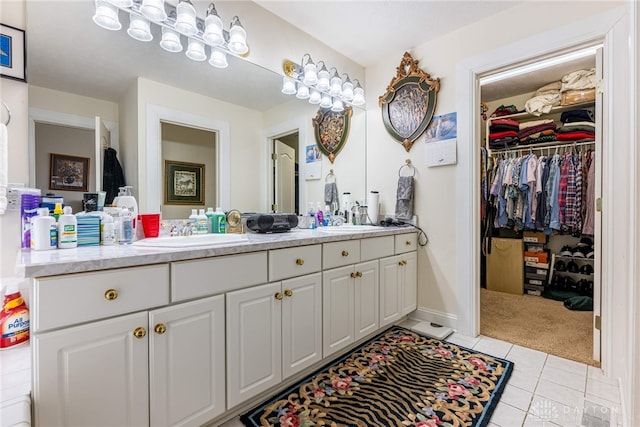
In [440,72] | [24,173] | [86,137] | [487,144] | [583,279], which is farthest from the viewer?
[487,144]

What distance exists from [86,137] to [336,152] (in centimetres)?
185

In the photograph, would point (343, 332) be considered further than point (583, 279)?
No

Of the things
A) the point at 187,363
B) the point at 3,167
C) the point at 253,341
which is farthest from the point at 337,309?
the point at 3,167

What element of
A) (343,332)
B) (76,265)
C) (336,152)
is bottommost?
(343,332)

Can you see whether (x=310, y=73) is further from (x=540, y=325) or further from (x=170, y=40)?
(x=540, y=325)

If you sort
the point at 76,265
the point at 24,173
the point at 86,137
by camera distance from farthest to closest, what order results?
the point at 86,137, the point at 24,173, the point at 76,265

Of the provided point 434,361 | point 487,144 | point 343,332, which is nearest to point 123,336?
point 343,332

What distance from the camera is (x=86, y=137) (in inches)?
55.5

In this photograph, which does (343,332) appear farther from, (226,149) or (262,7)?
(262,7)

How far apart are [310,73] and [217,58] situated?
78 centimetres

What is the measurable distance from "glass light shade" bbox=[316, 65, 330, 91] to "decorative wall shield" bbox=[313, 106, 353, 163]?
0.20m

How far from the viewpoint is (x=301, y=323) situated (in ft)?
5.19

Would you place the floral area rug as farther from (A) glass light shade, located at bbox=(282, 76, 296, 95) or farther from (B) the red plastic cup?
(A) glass light shade, located at bbox=(282, 76, 296, 95)

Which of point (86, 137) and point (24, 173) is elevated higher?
point (86, 137)
